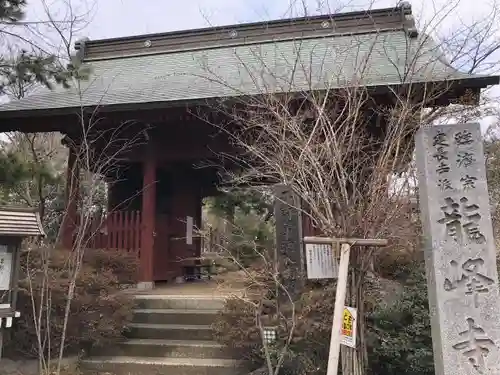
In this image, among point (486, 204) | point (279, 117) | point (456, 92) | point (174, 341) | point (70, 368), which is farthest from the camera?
point (456, 92)

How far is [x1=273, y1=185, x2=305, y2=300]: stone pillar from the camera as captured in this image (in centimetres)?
565

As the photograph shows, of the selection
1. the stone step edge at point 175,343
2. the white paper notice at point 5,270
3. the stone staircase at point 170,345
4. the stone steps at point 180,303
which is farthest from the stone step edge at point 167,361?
the white paper notice at point 5,270

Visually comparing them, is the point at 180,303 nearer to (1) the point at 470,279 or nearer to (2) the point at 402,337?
(2) the point at 402,337

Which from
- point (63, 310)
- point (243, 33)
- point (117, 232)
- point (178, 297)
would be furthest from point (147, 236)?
point (243, 33)

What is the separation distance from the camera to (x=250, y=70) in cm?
790

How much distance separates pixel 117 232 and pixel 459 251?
20.4 ft

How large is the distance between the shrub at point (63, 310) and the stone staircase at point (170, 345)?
0.29 metres

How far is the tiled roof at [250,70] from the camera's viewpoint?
5974 millimetres

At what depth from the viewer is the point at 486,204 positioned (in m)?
4.09

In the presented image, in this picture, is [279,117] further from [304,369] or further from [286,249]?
[304,369]

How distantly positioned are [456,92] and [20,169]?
6436 millimetres

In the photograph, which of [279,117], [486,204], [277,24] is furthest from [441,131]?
[277,24]

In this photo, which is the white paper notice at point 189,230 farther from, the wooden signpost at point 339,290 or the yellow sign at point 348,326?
the yellow sign at point 348,326

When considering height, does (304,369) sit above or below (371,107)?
below
